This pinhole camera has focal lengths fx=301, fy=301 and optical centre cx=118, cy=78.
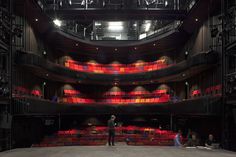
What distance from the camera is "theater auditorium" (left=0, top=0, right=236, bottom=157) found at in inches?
643

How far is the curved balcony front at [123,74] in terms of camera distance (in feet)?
66.4

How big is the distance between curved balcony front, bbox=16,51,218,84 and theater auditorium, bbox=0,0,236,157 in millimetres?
101

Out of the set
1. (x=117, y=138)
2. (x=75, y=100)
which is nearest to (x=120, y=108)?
(x=117, y=138)

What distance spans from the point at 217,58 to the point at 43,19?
42.2ft

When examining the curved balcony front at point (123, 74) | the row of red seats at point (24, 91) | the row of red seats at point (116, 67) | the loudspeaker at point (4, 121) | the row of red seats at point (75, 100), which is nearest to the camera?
the loudspeaker at point (4, 121)

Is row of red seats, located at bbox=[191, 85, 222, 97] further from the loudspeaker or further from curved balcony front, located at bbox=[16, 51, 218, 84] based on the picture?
the loudspeaker

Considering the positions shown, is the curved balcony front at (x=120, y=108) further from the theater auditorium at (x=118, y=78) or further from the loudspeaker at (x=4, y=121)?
the loudspeaker at (x=4, y=121)

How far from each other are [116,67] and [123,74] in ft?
10.9

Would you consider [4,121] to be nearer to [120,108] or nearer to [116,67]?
[120,108]

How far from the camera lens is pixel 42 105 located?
66.0ft

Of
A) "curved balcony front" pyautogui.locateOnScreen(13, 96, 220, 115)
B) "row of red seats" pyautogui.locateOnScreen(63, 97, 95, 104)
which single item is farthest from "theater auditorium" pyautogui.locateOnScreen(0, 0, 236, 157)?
"row of red seats" pyautogui.locateOnScreen(63, 97, 95, 104)

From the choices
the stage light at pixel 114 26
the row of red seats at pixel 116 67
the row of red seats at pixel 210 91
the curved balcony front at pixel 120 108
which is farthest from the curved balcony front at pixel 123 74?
the stage light at pixel 114 26

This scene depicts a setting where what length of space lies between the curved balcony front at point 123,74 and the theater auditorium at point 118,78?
0.10 meters

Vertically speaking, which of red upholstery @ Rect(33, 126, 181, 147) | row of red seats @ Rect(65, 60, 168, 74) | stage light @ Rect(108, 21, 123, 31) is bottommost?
red upholstery @ Rect(33, 126, 181, 147)
